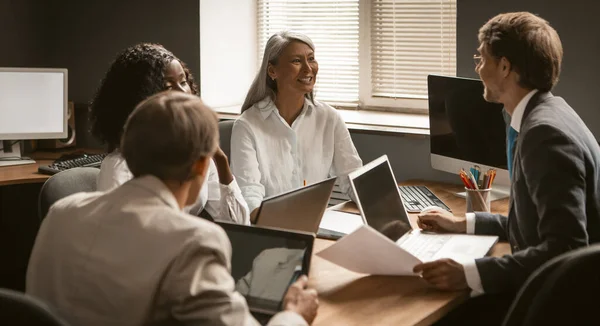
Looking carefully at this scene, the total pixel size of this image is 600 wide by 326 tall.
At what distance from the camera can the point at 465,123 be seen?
2.86 m

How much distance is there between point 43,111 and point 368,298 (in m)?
2.63

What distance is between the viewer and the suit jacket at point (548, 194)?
178 centimetres

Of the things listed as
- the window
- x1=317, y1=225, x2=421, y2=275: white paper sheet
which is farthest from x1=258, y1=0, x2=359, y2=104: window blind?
x1=317, y1=225, x2=421, y2=275: white paper sheet

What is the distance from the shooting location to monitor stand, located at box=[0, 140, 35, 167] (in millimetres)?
3789

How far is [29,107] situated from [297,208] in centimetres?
236

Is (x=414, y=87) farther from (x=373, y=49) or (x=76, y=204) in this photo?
(x=76, y=204)

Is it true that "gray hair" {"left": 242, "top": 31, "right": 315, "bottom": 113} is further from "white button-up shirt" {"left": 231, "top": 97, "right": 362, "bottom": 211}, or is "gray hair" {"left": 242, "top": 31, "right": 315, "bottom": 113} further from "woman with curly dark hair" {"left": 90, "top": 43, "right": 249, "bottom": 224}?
"woman with curly dark hair" {"left": 90, "top": 43, "right": 249, "bottom": 224}

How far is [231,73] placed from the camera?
13.8 ft

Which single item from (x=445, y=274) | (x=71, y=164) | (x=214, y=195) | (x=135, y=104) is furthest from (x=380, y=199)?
(x=71, y=164)

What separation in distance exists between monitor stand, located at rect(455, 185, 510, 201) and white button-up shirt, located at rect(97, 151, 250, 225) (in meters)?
0.92

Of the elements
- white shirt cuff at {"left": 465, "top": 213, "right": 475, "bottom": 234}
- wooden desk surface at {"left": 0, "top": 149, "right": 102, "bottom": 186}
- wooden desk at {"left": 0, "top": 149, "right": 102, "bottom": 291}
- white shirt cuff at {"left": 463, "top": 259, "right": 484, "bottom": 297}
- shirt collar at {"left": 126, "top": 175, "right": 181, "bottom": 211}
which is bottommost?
wooden desk at {"left": 0, "top": 149, "right": 102, "bottom": 291}

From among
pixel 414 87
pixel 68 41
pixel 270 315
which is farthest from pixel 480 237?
pixel 68 41

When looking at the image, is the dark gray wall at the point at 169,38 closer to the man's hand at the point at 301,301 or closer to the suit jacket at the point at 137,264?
the man's hand at the point at 301,301

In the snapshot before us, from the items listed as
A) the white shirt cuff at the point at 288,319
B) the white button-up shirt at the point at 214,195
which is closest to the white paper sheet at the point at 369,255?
the white shirt cuff at the point at 288,319
